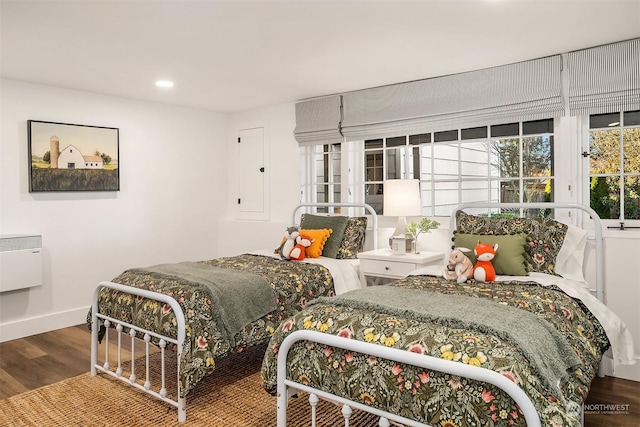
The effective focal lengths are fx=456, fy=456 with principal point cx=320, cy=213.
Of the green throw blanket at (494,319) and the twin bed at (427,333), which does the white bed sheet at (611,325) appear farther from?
the green throw blanket at (494,319)

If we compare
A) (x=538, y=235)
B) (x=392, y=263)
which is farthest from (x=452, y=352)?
(x=392, y=263)

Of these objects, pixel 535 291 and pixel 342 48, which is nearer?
pixel 535 291

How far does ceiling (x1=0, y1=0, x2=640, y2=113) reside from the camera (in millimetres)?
2592

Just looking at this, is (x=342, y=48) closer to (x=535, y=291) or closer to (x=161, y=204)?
(x=535, y=291)

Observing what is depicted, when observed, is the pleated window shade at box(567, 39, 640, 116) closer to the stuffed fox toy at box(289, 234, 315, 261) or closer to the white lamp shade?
the white lamp shade

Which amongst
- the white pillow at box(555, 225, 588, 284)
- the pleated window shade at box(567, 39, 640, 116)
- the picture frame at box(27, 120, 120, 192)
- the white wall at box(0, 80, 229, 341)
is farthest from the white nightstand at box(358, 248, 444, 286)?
the picture frame at box(27, 120, 120, 192)

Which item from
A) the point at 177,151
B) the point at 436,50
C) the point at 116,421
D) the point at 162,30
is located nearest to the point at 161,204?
the point at 177,151

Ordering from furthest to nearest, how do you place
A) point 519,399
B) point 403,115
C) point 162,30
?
1. point 403,115
2. point 162,30
3. point 519,399

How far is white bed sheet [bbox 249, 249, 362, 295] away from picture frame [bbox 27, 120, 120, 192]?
206 cm

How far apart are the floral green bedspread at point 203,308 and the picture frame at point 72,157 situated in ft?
5.60

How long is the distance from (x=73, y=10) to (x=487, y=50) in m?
2.73

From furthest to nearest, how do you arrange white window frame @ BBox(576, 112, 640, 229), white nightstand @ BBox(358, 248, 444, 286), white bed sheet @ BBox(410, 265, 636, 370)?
white nightstand @ BBox(358, 248, 444, 286) < white window frame @ BBox(576, 112, 640, 229) < white bed sheet @ BBox(410, 265, 636, 370)

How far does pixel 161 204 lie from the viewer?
5266 millimetres

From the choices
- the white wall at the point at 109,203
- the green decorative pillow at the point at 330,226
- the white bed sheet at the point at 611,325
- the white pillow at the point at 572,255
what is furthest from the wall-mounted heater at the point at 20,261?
the white pillow at the point at 572,255
